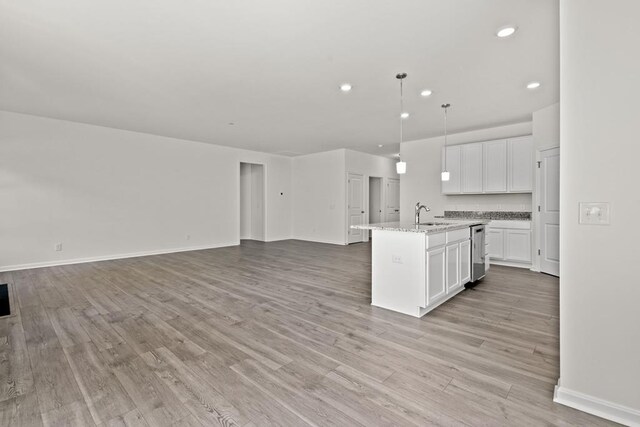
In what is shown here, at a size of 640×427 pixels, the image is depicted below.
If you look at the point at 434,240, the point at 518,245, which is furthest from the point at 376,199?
the point at 434,240

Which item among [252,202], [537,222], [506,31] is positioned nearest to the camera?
[506,31]

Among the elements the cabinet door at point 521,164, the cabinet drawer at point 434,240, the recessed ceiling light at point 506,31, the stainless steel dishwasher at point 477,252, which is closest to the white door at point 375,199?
the cabinet door at point 521,164

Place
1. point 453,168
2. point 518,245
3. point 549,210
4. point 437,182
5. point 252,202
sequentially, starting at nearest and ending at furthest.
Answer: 1. point 549,210
2. point 518,245
3. point 453,168
4. point 437,182
5. point 252,202

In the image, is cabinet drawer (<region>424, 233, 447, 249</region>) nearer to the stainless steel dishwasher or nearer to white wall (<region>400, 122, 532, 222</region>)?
the stainless steel dishwasher

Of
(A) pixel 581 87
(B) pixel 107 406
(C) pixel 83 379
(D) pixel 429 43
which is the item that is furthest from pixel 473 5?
(C) pixel 83 379

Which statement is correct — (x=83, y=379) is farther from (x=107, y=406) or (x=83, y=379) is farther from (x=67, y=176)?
(x=67, y=176)

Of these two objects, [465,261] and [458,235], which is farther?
[465,261]

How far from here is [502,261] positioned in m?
5.67

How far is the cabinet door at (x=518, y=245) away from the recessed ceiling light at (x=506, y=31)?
12.2 ft

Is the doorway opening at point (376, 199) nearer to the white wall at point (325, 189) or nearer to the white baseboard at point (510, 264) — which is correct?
the white wall at point (325, 189)

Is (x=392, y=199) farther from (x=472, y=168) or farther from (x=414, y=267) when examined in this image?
(x=414, y=267)

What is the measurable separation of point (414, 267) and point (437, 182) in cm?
426

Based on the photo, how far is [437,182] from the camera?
22.5 ft

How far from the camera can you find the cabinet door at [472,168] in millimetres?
5926
